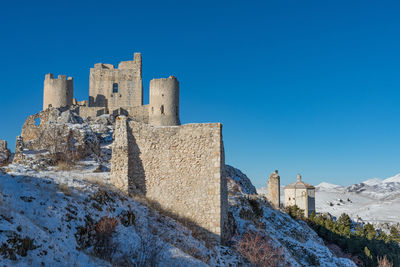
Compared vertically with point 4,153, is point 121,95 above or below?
above

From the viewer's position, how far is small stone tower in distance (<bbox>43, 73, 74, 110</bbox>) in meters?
44.1

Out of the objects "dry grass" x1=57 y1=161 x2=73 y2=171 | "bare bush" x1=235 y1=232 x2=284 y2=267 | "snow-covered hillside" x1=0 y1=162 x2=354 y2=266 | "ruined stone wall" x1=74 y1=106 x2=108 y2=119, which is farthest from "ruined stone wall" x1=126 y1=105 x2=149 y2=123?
"snow-covered hillside" x1=0 y1=162 x2=354 y2=266

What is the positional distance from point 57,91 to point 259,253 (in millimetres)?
38442

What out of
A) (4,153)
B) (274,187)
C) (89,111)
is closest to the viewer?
(4,153)

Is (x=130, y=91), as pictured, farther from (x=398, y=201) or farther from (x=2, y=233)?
(x=398, y=201)

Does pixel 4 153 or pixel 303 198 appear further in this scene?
pixel 303 198

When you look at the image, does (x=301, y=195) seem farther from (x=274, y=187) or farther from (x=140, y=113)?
(x=140, y=113)

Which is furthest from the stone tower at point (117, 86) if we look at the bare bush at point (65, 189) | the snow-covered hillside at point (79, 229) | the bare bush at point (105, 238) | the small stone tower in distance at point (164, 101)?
the bare bush at point (105, 238)

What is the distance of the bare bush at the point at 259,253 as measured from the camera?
12.9 meters

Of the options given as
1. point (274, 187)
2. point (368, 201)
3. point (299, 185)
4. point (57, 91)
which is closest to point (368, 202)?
point (368, 201)

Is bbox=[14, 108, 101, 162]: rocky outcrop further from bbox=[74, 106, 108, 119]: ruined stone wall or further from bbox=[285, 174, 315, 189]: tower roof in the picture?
A: bbox=[285, 174, 315, 189]: tower roof

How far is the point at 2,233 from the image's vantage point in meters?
6.81

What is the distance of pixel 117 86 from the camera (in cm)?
4616

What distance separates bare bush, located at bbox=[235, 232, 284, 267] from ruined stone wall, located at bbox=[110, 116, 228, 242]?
0.99 metres
